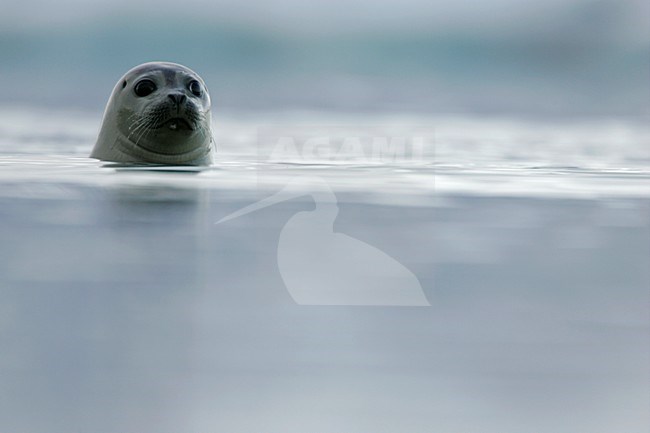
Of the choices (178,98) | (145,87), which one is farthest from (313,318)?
(145,87)

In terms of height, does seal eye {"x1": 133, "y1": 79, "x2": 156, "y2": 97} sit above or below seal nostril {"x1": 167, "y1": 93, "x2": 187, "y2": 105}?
above

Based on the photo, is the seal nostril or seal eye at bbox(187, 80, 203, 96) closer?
the seal nostril

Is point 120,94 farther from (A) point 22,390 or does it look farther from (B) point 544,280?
Result: (A) point 22,390

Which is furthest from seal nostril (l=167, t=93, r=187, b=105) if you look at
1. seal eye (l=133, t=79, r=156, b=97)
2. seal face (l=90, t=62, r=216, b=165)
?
seal eye (l=133, t=79, r=156, b=97)

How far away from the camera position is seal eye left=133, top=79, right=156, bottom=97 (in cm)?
641

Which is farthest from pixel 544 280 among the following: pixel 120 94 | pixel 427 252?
pixel 120 94

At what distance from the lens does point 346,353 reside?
6.16 feet

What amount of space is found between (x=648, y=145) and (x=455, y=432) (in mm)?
8067

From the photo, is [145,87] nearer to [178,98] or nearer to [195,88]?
[195,88]

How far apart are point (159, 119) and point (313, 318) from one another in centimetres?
417

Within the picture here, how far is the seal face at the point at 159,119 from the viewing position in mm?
6117
